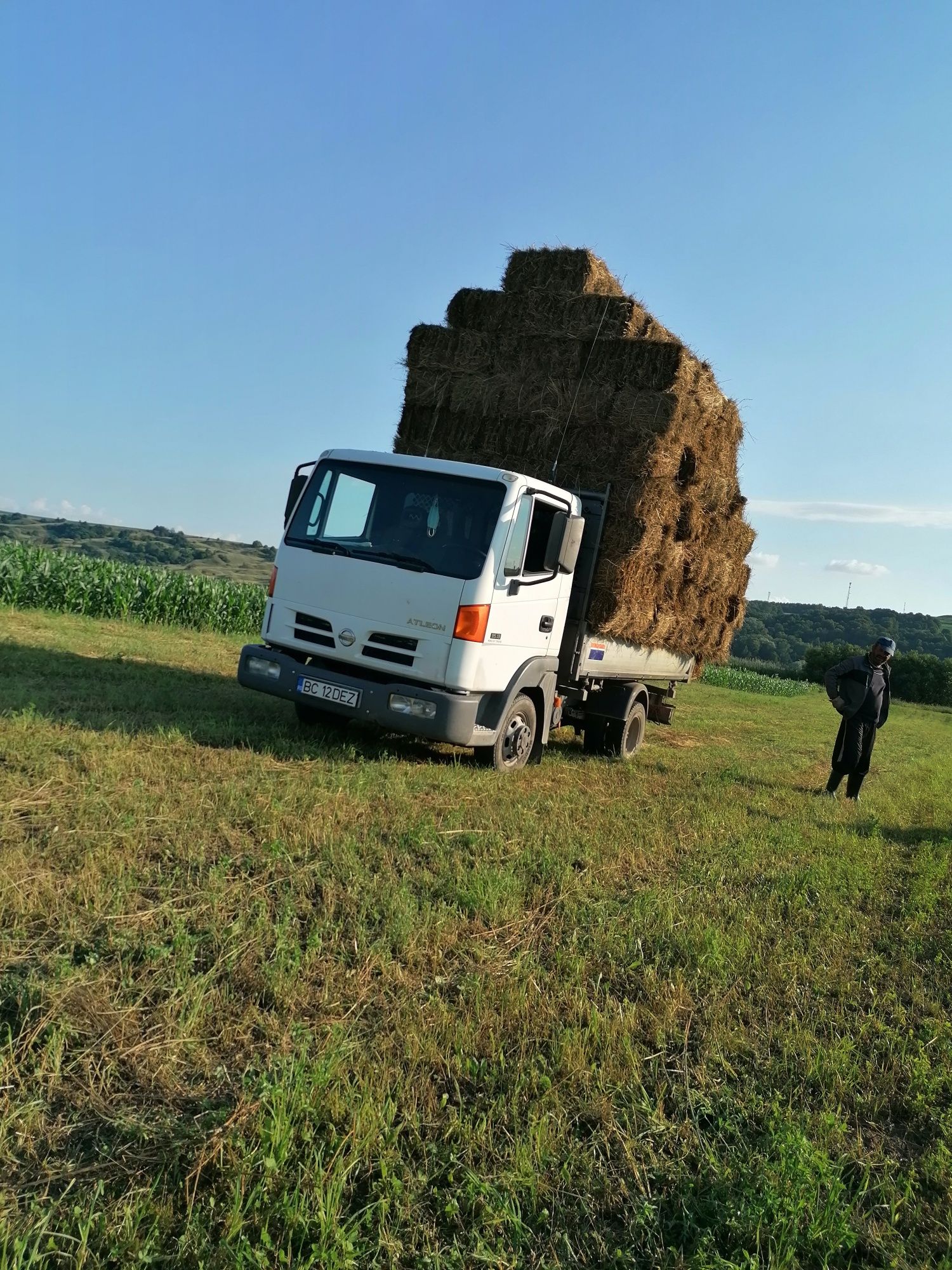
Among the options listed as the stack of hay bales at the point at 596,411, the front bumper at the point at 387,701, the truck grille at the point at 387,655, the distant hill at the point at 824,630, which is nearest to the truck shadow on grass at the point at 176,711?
the front bumper at the point at 387,701

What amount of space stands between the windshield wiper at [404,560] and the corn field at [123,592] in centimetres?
1255

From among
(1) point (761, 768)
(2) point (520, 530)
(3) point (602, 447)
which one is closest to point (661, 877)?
(2) point (520, 530)

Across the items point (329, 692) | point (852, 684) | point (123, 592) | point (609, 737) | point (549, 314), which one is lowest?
point (609, 737)

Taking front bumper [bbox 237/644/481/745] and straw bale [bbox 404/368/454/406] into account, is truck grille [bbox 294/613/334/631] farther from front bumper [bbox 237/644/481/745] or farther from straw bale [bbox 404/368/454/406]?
straw bale [bbox 404/368/454/406]

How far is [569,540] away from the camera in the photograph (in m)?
7.85

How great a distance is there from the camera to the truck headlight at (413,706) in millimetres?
7137

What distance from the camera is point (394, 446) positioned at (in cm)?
1006

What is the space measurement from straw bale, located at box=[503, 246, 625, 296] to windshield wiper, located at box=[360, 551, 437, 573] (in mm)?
4236

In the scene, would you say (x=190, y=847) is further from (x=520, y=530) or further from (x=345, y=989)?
(x=520, y=530)

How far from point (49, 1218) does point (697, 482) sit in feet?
29.9

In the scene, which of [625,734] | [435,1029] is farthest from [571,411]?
[435,1029]

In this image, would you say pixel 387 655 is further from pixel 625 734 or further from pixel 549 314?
A: pixel 549 314

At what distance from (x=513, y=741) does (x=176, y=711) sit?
321 centimetres

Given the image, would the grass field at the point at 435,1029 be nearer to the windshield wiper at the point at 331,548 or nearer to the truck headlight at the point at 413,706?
the truck headlight at the point at 413,706
